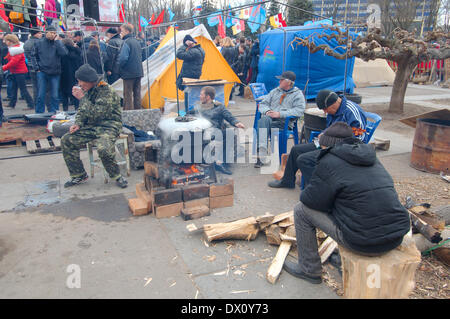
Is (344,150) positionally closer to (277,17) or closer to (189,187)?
(189,187)

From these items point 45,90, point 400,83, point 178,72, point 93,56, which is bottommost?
point 45,90

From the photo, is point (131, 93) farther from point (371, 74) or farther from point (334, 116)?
point (371, 74)

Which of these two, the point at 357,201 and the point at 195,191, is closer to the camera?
the point at 357,201

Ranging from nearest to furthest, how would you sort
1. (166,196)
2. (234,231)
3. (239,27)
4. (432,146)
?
(234,231) → (166,196) → (432,146) → (239,27)

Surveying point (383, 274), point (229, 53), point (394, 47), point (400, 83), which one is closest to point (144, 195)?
point (383, 274)

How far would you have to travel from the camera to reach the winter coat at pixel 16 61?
8.92 metres

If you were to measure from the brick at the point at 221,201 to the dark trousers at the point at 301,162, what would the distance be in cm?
94

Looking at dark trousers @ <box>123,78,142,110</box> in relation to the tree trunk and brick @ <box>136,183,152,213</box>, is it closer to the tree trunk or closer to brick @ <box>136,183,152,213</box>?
brick @ <box>136,183,152,213</box>

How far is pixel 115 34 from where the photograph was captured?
880cm

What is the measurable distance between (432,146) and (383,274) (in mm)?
3857

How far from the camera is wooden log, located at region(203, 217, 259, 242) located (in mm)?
3438

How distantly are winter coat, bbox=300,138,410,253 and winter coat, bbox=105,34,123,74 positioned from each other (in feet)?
23.5

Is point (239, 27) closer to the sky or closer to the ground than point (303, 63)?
closer to the sky

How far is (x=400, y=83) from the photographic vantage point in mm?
9828
